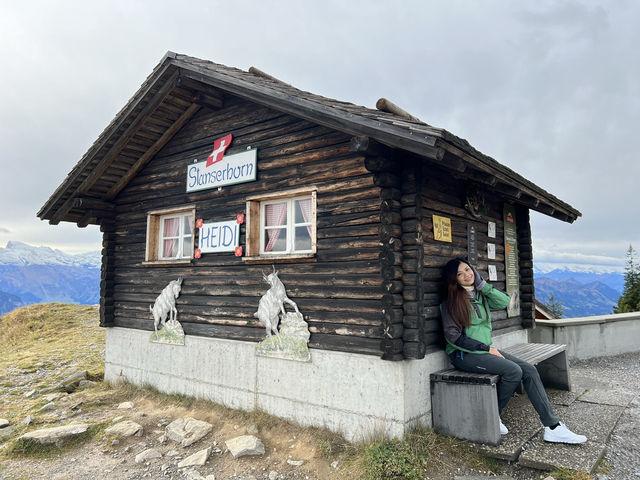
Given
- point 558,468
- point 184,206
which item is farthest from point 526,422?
point 184,206

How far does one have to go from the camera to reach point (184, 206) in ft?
26.3

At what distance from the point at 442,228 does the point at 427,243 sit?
48 centimetres

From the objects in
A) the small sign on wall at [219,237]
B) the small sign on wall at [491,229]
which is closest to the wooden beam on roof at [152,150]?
the small sign on wall at [219,237]

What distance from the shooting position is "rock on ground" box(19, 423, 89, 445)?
20.6ft

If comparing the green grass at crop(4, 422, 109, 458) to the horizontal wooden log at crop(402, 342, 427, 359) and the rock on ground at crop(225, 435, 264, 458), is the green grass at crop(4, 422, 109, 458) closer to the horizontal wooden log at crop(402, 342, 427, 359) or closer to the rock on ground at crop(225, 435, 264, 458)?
the rock on ground at crop(225, 435, 264, 458)

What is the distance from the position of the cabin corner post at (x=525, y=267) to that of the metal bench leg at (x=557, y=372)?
125 cm

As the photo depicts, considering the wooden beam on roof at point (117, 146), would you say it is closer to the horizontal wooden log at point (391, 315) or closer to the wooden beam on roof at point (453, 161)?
the wooden beam on roof at point (453, 161)

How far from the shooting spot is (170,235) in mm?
8586

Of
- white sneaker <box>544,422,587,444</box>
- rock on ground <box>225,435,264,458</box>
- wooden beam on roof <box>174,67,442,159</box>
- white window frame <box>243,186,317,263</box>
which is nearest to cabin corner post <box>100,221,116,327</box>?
white window frame <box>243,186,317,263</box>

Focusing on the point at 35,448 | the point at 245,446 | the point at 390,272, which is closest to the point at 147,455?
the point at 245,446

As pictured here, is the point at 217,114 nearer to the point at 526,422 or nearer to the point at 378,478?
the point at 378,478

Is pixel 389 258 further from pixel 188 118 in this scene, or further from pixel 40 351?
pixel 40 351

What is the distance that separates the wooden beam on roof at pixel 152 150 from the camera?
26.8 ft

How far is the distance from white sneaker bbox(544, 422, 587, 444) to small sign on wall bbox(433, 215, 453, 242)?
2.62m
